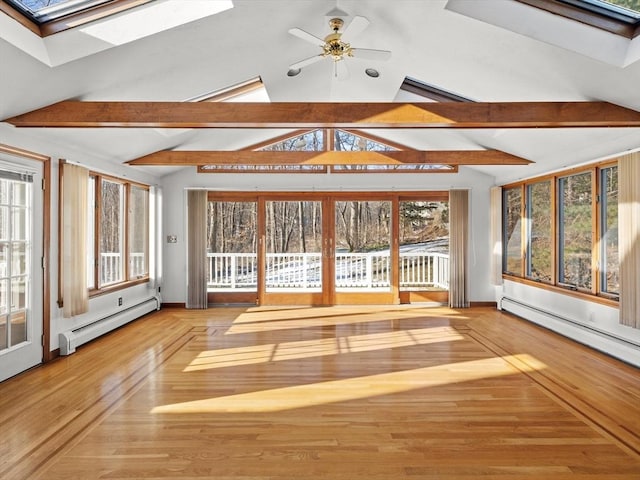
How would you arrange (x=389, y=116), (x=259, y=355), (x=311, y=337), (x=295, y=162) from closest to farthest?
(x=389, y=116) → (x=259, y=355) → (x=311, y=337) → (x=295, y=162)

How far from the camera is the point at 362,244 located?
26.1 feet

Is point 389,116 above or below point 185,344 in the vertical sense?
above

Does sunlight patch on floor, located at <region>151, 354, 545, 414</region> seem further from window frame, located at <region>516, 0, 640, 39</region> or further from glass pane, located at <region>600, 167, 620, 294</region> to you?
window frame, located at <region>516, 0, 640, 39</region>

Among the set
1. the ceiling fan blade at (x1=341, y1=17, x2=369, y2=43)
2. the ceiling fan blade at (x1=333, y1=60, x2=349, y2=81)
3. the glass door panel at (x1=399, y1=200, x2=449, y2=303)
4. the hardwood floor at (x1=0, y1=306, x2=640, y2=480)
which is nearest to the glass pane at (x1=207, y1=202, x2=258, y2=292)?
the hardwood floor at (x1=0, y1=306, x2=640, y2=480)

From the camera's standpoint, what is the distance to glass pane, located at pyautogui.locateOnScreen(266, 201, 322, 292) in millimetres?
7930

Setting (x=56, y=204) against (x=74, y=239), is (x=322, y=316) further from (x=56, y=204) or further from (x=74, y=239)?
(x=56, y=204)

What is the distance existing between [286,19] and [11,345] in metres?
3.95

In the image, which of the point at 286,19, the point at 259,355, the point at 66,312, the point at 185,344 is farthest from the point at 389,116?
the point at 66,312

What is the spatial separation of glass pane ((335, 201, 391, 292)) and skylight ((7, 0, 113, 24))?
17.7 ft

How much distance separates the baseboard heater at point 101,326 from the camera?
4684 millimetres

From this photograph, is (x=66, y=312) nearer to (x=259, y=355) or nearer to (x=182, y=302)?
(x=259, y=355)

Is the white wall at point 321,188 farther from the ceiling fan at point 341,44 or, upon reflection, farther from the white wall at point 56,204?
the ceiling fan at point 341,44

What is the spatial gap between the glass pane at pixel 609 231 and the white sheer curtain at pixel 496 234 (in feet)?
7.89

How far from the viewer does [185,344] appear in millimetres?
5113
